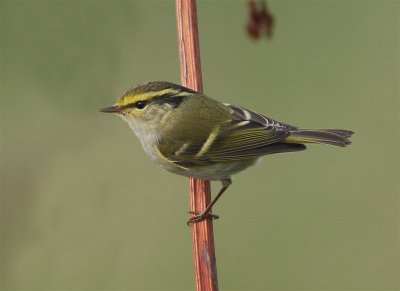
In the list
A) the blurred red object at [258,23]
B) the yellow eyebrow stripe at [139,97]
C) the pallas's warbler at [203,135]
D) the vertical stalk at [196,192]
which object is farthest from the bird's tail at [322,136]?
the blurred red object at [258,23]

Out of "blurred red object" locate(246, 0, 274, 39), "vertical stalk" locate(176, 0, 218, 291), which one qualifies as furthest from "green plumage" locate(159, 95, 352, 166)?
"blurred red object" locate(246, 0, 274, 39)

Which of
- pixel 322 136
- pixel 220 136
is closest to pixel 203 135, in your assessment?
pixel 220 136

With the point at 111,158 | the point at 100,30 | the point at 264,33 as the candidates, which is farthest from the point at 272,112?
the point at 264,33

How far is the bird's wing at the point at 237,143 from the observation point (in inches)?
160

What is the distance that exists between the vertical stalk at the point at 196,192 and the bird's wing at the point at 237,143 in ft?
0.84

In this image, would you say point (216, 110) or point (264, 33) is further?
point (216, 110)

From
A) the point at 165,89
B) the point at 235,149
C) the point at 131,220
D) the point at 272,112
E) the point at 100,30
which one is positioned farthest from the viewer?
the point at 272,112

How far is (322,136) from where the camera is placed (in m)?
4.04

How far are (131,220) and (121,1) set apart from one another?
78.4 inches

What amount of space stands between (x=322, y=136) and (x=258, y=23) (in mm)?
1668

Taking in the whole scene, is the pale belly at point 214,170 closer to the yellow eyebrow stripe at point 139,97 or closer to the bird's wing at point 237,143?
the bird's wing at point 237,143

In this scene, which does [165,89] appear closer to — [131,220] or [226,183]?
[226,183]

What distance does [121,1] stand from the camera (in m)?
4.75

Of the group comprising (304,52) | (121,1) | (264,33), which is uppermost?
(304,52)
